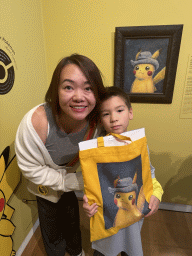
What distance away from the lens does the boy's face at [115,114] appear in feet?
2.24

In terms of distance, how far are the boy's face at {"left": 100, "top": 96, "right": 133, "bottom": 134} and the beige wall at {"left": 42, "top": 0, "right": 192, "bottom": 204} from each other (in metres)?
0.55

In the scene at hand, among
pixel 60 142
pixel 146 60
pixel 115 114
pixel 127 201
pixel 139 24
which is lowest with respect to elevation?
pixel 127 201

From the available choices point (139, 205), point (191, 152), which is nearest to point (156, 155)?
point (191, 152)

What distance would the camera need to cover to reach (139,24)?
104cm

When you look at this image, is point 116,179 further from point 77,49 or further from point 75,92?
point 77,49

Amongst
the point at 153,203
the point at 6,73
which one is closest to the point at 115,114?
the point at 153,203

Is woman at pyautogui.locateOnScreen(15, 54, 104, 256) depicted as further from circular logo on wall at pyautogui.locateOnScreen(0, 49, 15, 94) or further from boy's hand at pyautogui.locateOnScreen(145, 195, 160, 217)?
boy's hand at pyautogui.locateOnScreen(145, 195, 160, 217)

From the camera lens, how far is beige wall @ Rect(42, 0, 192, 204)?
1017 mm

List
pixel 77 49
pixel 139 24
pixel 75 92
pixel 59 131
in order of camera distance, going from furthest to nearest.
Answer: pixel 77 49, pixel 139 24, pixel 59 131, pixel 75 92

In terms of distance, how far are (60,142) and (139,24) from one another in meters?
0.90

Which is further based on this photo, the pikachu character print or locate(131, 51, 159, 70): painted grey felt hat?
locate(131, 51, 159, 70): painted grey felt hat

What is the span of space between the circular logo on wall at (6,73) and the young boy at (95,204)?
0.50 m

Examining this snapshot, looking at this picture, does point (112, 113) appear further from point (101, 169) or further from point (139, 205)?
point (139, 205)

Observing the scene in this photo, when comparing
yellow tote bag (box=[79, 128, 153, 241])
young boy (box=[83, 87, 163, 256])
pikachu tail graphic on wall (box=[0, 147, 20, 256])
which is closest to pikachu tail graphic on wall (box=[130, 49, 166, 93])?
young boy (box=[83, 87, 163, 256])
